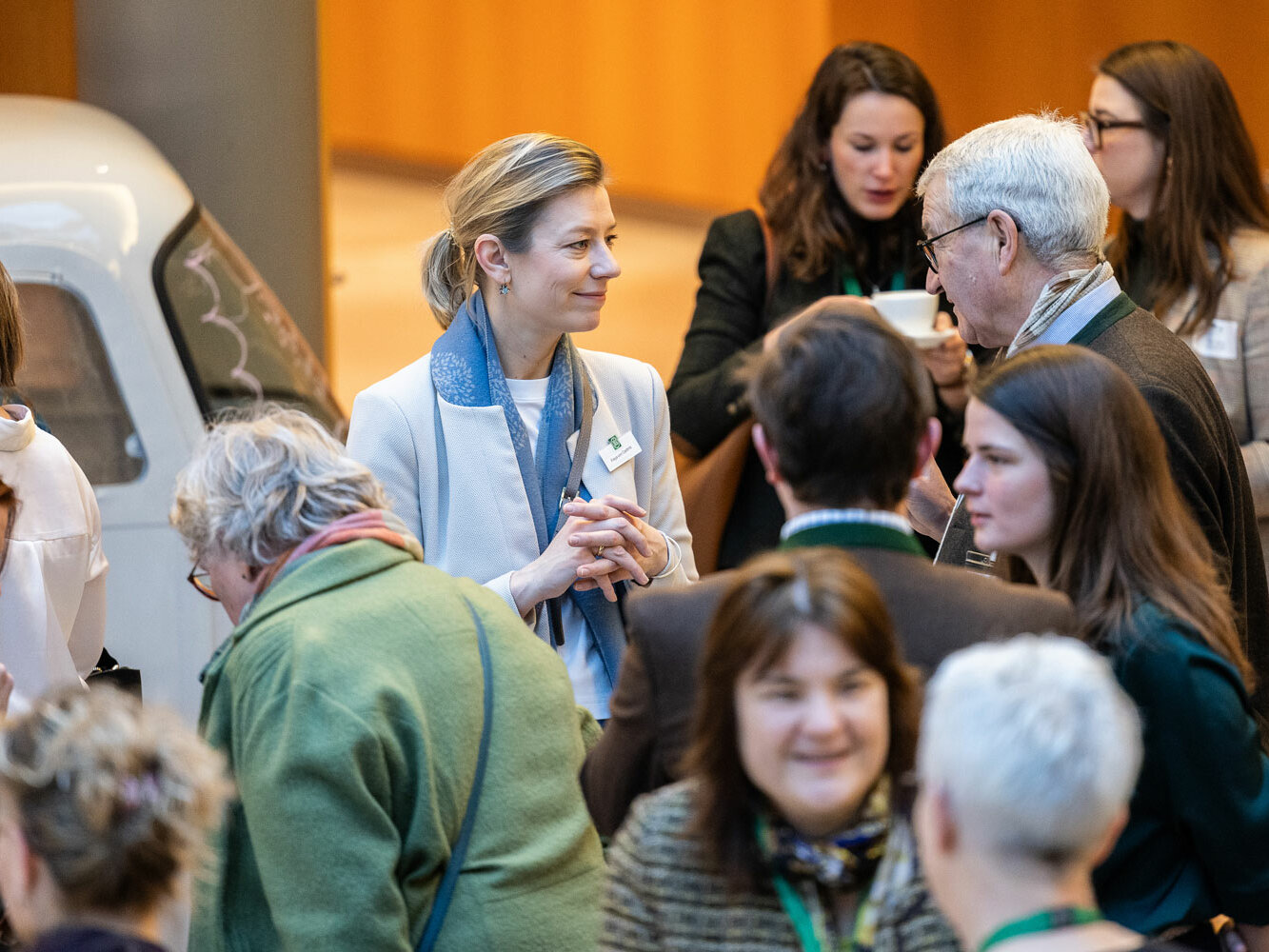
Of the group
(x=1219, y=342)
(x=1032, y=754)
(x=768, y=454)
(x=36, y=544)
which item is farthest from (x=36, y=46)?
(x=1032, y=754)

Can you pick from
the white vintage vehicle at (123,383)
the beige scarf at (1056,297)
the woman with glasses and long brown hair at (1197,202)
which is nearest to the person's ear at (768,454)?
the beige scarf at (1056,297)

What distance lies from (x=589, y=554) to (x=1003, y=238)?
0.87 metres

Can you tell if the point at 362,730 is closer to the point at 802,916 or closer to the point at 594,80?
the point at 802,916

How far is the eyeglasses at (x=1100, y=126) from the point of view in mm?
3777

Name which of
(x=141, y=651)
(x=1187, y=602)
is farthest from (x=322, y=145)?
(x=1187, y=602)

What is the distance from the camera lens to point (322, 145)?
6.46 meters

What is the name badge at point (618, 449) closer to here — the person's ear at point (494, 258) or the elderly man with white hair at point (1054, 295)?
the person's ear at point (494, 258)

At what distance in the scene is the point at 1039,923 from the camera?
1373 millimetres

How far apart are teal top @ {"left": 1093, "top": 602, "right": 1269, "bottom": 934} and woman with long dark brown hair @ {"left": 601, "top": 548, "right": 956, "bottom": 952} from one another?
1.61 feet

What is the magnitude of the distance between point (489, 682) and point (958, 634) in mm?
757

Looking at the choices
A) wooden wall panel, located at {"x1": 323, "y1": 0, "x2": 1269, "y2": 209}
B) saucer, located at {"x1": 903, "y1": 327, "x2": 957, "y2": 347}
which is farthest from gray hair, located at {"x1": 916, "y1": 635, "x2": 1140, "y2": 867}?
wooden wall panel, located at {"x1": 323, "y1": 0, "x2": 1269, "y2": 209}

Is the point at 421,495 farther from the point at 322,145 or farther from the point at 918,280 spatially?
the point at 322,145

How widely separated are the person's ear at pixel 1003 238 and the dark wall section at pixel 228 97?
155 inches

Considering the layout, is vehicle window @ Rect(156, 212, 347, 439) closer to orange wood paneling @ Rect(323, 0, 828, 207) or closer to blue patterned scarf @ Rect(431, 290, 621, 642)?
blue patterned scarf @ Rect(431, 290, 621, 642)
